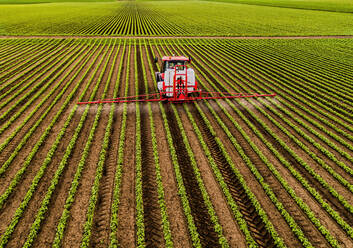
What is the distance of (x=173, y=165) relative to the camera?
8242 mm

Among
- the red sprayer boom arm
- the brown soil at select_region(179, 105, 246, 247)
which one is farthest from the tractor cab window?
the brown soil at select_region(179, 105, 246, 247)

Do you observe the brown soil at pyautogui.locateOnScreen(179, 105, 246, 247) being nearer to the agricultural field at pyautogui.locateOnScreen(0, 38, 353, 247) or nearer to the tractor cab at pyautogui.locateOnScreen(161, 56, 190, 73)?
the agricultural field at pyautogui.locateOnScreen(0, 38, 353, 247)

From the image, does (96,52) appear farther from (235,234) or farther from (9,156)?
(235,234)

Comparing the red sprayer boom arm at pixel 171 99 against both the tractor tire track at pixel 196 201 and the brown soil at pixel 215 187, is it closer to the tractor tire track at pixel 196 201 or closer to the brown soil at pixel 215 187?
the brown soil at pixel 215 187

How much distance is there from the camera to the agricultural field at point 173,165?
5.94 m

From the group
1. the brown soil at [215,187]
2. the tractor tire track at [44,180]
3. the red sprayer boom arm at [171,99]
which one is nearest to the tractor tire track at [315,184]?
the brown soil at [215,187]

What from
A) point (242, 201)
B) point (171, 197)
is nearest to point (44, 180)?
point (171, 197)

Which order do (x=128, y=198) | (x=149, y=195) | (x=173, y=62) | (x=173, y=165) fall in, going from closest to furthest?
(x=128, y=198) < (x=149, y=195) < (x=173, y=165) < (x=173, y=62)

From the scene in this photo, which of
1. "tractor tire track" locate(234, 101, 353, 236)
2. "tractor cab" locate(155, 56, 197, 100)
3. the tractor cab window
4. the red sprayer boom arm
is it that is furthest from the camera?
the tractor cab window

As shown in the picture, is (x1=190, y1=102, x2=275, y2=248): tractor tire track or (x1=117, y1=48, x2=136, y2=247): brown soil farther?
(x1=190, y1=102, x2=275, y2=248): tractor tire track

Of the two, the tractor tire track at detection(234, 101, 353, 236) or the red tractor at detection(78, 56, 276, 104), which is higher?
the red tractor at detection(78, 56, 276, 104)

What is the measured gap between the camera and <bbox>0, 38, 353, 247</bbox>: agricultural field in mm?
5941

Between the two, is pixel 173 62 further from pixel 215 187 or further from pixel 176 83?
pixel 215 187

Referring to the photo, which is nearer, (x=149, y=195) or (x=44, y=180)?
(x=149, y=195)
